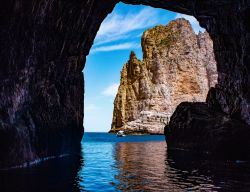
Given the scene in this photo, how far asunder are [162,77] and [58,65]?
106326mm

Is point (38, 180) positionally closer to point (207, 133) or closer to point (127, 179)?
point (127, 179)

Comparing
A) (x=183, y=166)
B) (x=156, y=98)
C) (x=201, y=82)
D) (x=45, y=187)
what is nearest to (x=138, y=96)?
(x=156, y=98)

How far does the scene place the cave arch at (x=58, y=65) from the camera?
22.2 meters

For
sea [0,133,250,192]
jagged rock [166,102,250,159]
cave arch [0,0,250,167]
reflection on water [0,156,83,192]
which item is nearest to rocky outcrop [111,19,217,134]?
jagged rock [166,102,250,159]

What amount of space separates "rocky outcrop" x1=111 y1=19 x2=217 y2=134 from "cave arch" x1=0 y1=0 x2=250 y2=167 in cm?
8590

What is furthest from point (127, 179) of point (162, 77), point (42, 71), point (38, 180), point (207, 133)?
point (162, 77)

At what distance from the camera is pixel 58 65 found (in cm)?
3189

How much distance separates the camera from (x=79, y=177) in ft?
68.6

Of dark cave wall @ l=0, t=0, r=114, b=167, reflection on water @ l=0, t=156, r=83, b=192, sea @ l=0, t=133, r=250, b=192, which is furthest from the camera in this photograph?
dark cave wall @ l=0, t=0, r=114, b=167

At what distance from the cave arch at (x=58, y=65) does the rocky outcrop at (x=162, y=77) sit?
282 feet

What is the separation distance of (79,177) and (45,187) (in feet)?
14.5

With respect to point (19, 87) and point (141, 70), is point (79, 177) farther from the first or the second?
point (141, 70)

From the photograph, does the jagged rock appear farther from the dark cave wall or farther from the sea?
the dark cave wall

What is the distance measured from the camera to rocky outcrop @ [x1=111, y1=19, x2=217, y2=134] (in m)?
128
